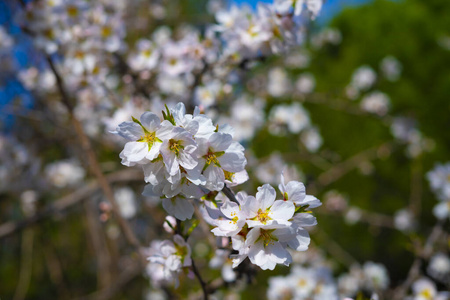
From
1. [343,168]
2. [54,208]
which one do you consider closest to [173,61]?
[54,208]

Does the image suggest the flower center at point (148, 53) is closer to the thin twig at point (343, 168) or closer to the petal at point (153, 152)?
the petal at point (153, 152)

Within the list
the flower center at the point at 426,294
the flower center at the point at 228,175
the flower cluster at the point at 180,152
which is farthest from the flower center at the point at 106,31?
the flower center at the point at 426,294

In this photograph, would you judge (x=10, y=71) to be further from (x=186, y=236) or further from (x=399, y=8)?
(x=399, y=8)

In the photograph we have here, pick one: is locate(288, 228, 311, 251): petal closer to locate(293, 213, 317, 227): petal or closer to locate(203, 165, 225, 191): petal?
locate(293, 213, 317, 227): petal

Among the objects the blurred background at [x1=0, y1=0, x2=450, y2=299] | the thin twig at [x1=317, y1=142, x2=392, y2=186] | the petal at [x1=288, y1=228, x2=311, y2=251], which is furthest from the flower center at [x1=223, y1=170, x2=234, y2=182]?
the thin twig at [x1=317, y1=142, x2=392, y2=186]

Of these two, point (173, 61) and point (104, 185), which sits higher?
point (173, 61)

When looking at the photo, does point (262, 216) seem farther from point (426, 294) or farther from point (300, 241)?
point (426, 294)

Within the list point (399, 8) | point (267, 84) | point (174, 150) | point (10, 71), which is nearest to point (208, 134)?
point (174, 150)
